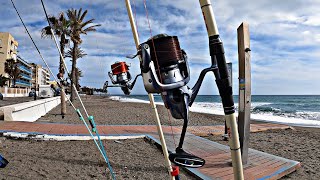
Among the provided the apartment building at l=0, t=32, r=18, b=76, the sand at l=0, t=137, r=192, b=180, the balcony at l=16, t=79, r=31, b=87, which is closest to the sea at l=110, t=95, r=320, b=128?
the sand at l=0, t=137, r=192, b=180

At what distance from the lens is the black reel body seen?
1509 millimetres

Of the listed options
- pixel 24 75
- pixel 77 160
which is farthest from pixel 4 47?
pixel 77 160

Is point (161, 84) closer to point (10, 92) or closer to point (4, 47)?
point (10, 92)

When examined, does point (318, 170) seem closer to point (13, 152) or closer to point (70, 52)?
point (13, 152)

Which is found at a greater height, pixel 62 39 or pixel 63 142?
pixel 62 39

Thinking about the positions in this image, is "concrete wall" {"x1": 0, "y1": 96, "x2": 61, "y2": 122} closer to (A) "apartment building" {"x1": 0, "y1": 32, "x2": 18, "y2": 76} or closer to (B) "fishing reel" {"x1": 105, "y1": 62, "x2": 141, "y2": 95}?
(B) "fishing reel" {"x1": 105, "y1": 62, "x2": 141, "y2": 95}

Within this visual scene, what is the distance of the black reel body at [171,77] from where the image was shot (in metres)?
1.51

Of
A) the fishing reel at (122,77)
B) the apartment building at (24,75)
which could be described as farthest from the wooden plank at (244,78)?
the apartment building at (24,75)

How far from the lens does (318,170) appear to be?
15.6 feet

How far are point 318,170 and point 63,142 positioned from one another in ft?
18.7

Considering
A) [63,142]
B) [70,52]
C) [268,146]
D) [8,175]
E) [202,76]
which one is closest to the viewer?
[202,76]

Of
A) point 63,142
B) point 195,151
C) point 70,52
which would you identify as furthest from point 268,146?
point 70,52

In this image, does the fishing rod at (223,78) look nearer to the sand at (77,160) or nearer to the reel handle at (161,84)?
the reel handle at (161,84)

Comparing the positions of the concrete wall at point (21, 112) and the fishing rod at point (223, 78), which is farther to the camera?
the concrete wall at point (21, 112)
